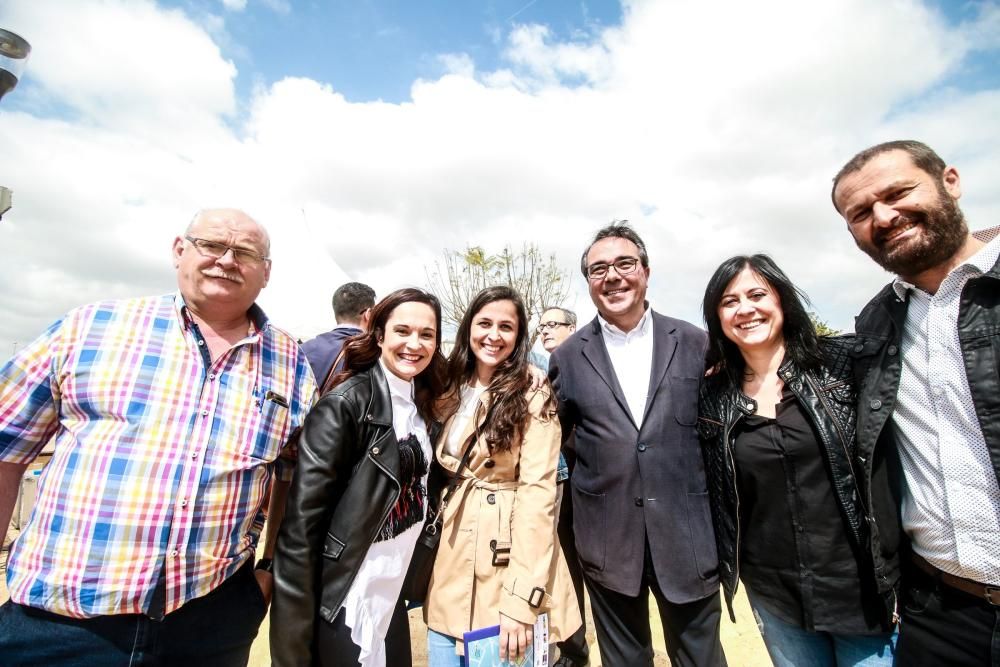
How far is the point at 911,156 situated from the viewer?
1.64 m

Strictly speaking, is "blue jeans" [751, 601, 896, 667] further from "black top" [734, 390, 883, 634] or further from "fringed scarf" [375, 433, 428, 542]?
"fringed scarf" [375, 433, 428, 542]

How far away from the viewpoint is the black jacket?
4.55 ft

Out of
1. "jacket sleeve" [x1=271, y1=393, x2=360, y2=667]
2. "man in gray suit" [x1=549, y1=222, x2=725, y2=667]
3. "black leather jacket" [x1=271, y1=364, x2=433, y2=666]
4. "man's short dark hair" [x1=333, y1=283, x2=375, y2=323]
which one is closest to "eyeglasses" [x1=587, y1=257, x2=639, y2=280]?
"man in gray suit" [x1=549, y1=222, x2=725, y2=667]

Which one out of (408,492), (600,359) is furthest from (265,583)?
(600,359)

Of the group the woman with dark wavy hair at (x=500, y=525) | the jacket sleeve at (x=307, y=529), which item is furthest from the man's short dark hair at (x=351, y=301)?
the jacket sleeve at (x=307, y=529)

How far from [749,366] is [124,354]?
2.51 metres

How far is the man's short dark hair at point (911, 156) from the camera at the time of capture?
1.63 m

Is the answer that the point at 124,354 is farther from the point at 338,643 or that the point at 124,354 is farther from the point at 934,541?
the point at 934,541

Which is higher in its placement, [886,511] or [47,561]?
[886,511]

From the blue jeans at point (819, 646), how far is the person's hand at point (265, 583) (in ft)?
6.59

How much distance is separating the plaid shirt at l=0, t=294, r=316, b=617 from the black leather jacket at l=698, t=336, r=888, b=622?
1866 millimetres

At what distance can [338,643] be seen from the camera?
5.32 ft

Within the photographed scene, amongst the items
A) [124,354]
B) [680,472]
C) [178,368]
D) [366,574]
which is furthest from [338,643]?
[680,472]

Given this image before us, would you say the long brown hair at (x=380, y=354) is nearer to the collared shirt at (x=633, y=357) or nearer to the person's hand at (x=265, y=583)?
the person's hand at (x=265, y=583)
